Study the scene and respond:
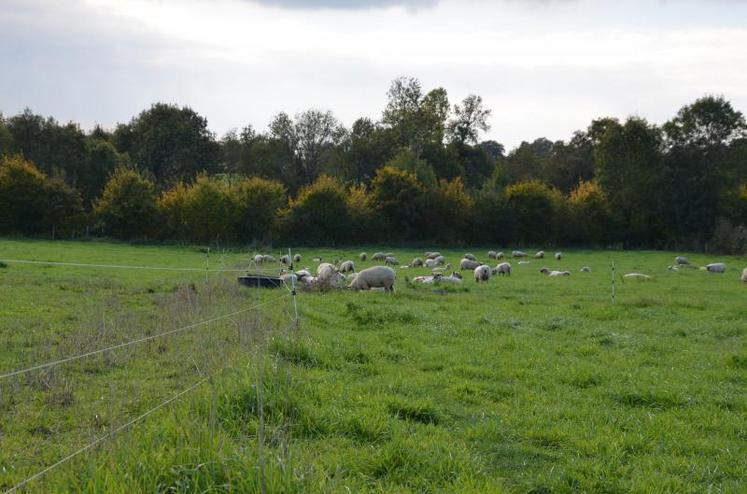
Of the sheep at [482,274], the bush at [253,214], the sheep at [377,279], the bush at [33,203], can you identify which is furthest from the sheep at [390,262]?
the bush at [33,203]

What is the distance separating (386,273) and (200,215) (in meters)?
25.4

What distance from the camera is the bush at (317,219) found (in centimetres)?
4381

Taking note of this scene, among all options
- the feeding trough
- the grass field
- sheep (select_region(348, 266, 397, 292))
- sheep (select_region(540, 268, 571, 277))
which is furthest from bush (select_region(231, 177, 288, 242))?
the grass field

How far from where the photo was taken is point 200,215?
41938mm

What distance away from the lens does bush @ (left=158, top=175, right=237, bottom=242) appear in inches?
1652

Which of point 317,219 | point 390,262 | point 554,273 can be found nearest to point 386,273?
point 554,273

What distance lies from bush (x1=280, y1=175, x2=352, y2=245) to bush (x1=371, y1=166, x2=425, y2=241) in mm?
2738

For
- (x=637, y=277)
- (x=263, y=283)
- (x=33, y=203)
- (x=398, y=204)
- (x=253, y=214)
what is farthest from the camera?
(x=398, y=204)

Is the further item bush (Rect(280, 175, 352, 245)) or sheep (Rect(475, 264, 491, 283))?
bush (Rect(280, 175, 352, 245))

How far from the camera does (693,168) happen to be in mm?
46875

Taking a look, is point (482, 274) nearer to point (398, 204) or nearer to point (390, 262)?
point (390, 262)

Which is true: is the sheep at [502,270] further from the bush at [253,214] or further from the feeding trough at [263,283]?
the bush at [253,214]

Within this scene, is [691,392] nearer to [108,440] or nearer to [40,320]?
[108,440]

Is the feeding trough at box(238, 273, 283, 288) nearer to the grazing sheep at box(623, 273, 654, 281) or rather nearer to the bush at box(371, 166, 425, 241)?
the grazing sheep at box(623, 273, 654, 281)
